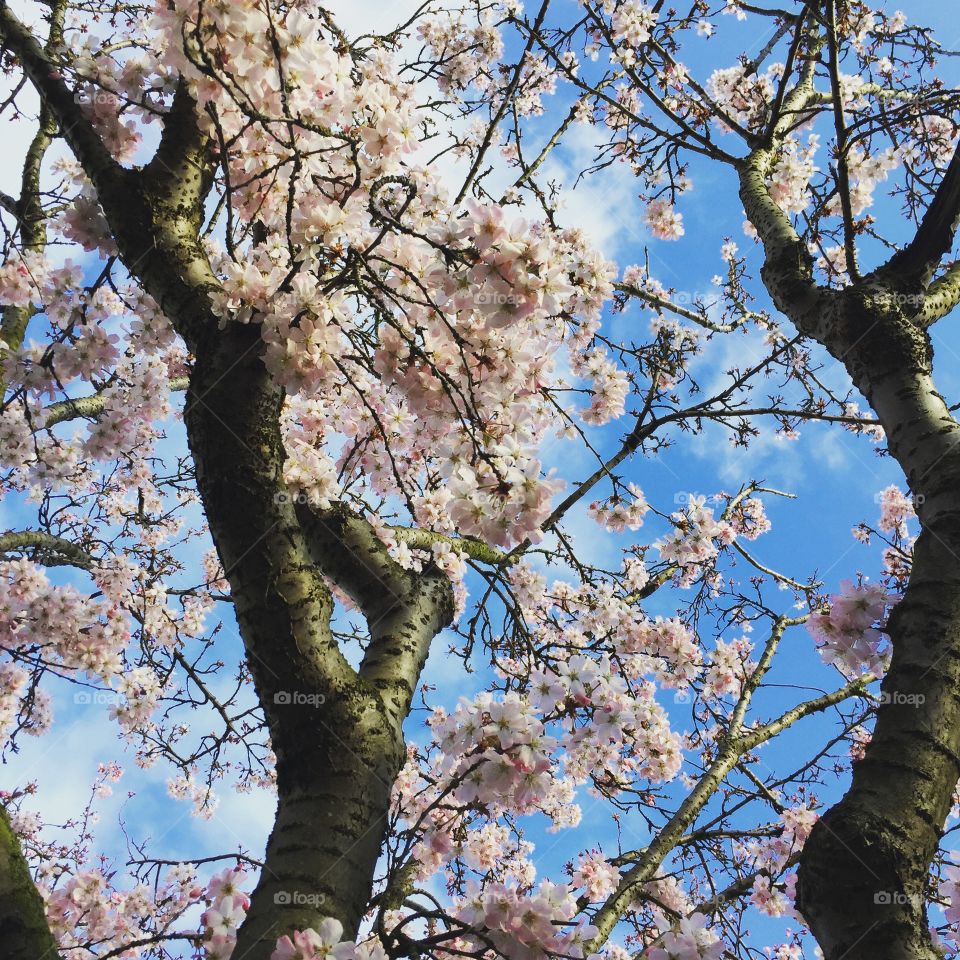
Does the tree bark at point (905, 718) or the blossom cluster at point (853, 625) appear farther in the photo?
the blossom cluster at point (853, 625)

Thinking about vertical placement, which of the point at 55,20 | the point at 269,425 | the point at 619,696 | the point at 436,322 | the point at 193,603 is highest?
the point at 55,20

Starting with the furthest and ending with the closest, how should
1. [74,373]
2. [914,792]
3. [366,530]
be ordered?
[74,373] → [366,530] → [914,792]

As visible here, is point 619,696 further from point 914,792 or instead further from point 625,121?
point 625,121

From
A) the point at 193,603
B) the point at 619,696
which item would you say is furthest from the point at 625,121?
the point at 193,603

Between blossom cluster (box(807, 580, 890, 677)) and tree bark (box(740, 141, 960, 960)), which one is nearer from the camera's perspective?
tree bark (box(740, 141, 960, 960))

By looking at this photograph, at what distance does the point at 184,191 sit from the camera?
248 cm

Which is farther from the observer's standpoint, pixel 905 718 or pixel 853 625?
pixel 853 625

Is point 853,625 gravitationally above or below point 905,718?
above

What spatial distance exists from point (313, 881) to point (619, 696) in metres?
1.75

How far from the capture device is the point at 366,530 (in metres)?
2.84

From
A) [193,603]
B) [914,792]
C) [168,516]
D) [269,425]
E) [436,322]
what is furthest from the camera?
[168,516]

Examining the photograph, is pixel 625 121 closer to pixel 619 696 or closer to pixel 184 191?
pixel 184 191

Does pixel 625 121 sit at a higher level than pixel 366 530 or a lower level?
higher

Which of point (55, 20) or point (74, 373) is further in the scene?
point (55, 20)
